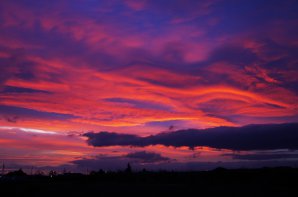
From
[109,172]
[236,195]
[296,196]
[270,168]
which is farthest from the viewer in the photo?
[109,172]

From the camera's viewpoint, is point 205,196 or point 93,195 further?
point 93,195

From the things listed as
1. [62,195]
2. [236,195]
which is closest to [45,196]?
Answer: [62,195]

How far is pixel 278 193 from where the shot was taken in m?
57.3

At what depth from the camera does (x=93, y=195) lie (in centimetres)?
6297

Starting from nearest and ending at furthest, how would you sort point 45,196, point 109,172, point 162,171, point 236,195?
point 236,195 → point 45,196 → point 162,171 → point 109,172

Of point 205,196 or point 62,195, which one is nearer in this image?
point 205,196

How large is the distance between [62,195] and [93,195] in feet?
14.9

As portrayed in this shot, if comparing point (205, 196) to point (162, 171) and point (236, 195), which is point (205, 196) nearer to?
point (236, 195)

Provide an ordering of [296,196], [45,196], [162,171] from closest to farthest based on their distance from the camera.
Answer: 1. [296,196]
2. [45,196]
3. [162,171]

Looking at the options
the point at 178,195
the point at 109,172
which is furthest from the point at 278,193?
the point at 109,172

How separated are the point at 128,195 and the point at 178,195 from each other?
7.76 m

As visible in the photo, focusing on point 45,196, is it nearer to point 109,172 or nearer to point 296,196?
point 296,196

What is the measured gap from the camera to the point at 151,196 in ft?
193

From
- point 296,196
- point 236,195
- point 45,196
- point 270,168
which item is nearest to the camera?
point 296,196
